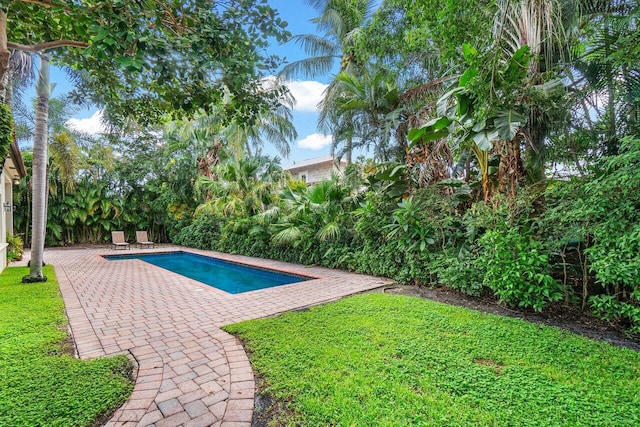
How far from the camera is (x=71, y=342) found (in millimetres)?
3867

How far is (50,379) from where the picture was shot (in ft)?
9.48

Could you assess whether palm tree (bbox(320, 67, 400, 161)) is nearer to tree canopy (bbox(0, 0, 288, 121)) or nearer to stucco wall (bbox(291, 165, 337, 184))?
tree canopy (bbox(0, 0, 288, 121))

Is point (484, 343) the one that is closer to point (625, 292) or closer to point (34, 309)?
point (625, 292)

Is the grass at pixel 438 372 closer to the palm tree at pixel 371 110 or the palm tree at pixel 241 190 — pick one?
the palm tree at pixel 371 110

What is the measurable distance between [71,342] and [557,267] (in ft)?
23.5

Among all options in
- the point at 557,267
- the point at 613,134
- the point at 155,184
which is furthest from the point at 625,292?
the point at 155,184

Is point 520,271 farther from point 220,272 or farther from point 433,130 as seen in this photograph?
point 220,272

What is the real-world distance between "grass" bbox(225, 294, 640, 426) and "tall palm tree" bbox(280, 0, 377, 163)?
10306 millimetres

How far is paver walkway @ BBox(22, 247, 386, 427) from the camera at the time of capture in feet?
8.34

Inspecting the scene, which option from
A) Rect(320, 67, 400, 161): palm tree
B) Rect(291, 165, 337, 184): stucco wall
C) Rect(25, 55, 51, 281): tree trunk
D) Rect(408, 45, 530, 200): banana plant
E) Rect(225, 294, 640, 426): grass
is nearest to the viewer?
Rect(225, 294, 640, 426): grass

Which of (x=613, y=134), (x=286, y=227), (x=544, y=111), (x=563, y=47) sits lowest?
(x=286, y=227)

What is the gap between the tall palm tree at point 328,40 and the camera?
46.0 feet

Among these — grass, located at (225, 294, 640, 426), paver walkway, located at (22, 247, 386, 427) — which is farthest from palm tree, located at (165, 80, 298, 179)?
grass, located at (225, 294, 640, 426)

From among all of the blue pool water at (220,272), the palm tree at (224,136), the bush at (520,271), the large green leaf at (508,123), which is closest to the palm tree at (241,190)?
the palm tree at (224,136)
